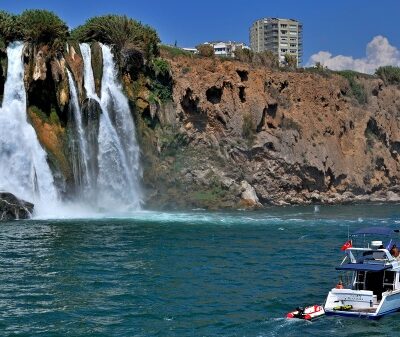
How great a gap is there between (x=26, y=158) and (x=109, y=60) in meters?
13.3

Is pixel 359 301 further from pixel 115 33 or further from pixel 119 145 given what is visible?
pixel 115 33

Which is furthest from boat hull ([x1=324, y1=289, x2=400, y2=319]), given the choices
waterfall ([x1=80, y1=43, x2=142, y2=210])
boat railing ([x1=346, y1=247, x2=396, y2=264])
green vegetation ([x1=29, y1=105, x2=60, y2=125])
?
green vegetation ([x1=29, y1=105, x2=60, y2=125])

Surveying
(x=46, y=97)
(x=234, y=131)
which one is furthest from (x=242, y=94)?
(x=46, y=97)

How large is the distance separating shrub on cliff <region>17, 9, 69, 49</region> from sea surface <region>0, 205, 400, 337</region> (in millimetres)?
16051

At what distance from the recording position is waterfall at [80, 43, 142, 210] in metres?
54.6

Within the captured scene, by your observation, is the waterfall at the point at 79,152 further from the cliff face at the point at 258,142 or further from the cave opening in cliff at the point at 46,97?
the cliff face at the point at 258,142

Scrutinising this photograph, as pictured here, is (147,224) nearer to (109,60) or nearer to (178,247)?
(178,247)

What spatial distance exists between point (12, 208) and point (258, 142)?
29591 mm

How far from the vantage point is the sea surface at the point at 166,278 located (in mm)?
20234

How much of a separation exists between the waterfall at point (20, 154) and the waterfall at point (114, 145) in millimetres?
5579

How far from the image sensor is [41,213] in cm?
4734

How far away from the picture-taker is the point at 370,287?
23.6m

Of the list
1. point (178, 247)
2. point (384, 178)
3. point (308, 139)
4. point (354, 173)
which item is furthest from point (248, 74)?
point (178, 247)

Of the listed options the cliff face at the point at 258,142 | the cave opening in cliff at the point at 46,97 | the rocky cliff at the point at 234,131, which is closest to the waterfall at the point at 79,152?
the rocky cliff at the point at 234,131
